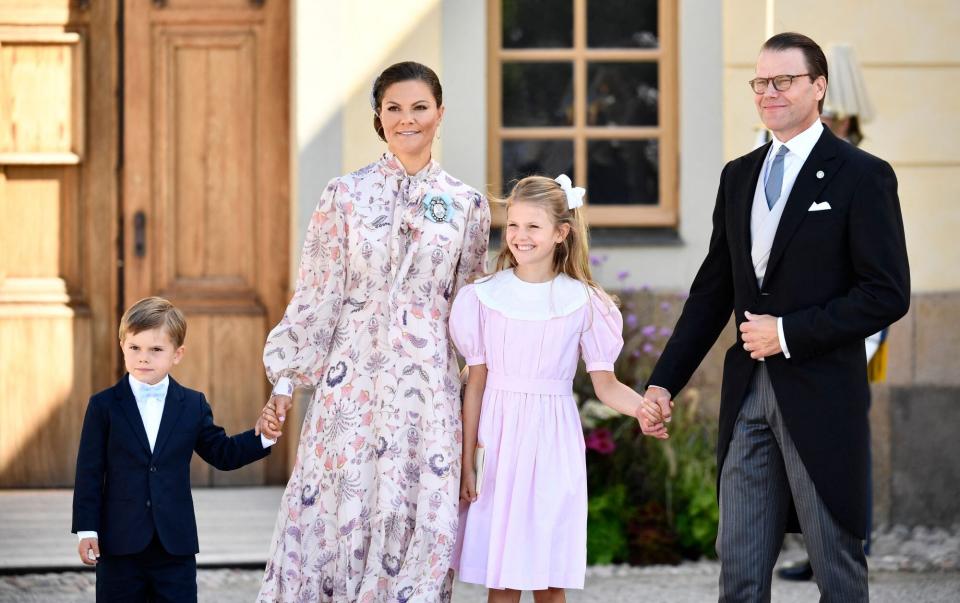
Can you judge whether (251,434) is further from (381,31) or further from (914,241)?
(914,241)

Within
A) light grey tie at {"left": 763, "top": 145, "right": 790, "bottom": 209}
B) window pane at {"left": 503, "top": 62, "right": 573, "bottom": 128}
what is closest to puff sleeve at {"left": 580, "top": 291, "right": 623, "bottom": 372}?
light grey tie at {"left": 763, "top": 145, "right": 790, "bottom": 209}

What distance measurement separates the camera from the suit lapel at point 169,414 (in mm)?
3533

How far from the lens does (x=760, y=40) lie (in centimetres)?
625

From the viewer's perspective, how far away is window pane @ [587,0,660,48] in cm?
643

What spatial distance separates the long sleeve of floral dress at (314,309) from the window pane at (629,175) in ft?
9.28

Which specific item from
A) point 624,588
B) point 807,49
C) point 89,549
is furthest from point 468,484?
point 624,588

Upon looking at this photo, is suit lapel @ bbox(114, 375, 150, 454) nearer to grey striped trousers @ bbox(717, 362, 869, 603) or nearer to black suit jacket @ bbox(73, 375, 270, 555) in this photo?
black suit jacket @ bbox(73, 375, 270, 555)

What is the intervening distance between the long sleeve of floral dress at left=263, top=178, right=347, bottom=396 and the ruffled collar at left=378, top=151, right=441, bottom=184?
156 millimetres

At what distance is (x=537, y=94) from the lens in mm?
6426

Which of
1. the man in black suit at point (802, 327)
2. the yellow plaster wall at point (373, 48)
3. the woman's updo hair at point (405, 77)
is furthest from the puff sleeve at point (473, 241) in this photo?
the yellow plaster wall at point (373, 48)

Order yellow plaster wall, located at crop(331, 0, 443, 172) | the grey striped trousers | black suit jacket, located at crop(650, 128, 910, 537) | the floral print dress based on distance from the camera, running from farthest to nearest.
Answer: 1. yellow plaster wall, located at crop(331, 0, 443, 172)
2. the floral print dress
3. the grey striped trousers
4. black suit jacket, located at crop(650, 128, 910, 537)

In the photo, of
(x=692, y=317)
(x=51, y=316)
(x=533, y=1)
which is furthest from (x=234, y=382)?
(x=692, y=317)

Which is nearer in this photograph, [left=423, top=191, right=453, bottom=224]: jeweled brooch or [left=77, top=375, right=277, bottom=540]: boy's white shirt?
[left=77, top=375, right=277, bottom=540]: boy's white shirt

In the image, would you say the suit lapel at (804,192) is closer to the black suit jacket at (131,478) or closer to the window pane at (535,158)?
the black suit jacket at (131,478)
